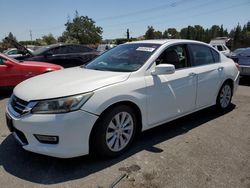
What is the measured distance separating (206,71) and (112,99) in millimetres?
2221

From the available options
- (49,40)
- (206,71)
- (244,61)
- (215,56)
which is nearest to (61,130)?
(206,71)

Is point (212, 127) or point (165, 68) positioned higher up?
point (165, 68)

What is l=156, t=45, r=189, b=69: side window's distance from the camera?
14.1 feet

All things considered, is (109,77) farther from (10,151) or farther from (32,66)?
(32,66)

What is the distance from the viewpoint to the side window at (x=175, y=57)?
430 centimetres

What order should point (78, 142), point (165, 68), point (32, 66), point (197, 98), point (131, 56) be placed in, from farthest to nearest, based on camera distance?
point (32, 66), point (197, 98), point (131, 56), point (165, 68), point (78, 142)

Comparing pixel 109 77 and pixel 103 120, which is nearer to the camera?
pixel 103 120

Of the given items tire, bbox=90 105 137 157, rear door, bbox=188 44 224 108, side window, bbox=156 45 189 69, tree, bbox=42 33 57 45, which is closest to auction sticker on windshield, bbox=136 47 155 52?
side window, bbox=156 45 189 69

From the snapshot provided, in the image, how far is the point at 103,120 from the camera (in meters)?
3.31

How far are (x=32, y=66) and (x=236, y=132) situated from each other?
5.35 metres

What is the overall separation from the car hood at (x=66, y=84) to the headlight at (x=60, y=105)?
0.20 feet

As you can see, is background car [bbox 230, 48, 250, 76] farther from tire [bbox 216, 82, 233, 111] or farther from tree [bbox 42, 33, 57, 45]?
tree [bbox 42, 33, 57, 45]

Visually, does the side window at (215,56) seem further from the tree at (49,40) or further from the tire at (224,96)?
the tree at (49,40)

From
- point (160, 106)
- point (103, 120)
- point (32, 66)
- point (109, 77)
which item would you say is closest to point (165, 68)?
point (160, 106)
